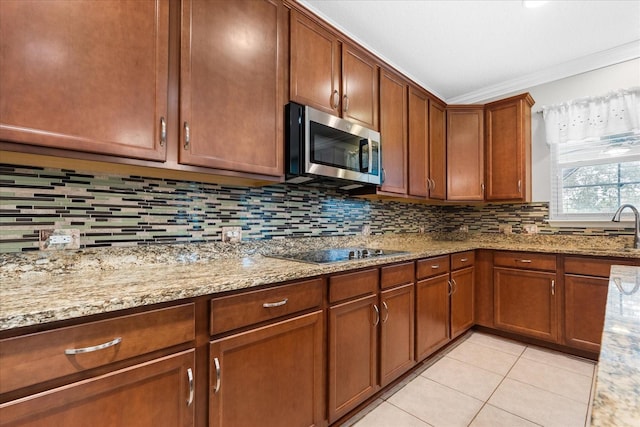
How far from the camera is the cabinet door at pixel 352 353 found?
153 cm

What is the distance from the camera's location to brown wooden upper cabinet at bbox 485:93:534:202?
2.95m

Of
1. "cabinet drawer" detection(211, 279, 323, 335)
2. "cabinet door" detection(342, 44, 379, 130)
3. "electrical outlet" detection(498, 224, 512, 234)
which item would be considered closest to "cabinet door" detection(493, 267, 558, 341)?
"electrical outlet" detection(498, 224, 512, 234)

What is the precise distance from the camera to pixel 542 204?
303 centimetres

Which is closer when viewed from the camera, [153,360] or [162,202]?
[153,360]

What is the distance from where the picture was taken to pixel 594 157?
2781 millimetres

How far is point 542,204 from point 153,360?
3.47 m

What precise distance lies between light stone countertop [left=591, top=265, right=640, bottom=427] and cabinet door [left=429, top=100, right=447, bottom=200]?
2.23m

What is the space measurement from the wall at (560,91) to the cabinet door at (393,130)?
148 centimetres

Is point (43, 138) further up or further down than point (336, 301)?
further up

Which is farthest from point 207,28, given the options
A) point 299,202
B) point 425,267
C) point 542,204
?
point 542,204

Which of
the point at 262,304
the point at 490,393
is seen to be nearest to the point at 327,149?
the point at 262,304

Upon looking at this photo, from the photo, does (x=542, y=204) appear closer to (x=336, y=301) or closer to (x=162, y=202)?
(x=336, y=301)

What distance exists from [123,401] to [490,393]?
204cm

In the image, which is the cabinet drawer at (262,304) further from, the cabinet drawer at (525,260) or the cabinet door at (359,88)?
the cabinet drawer at (525,260)
